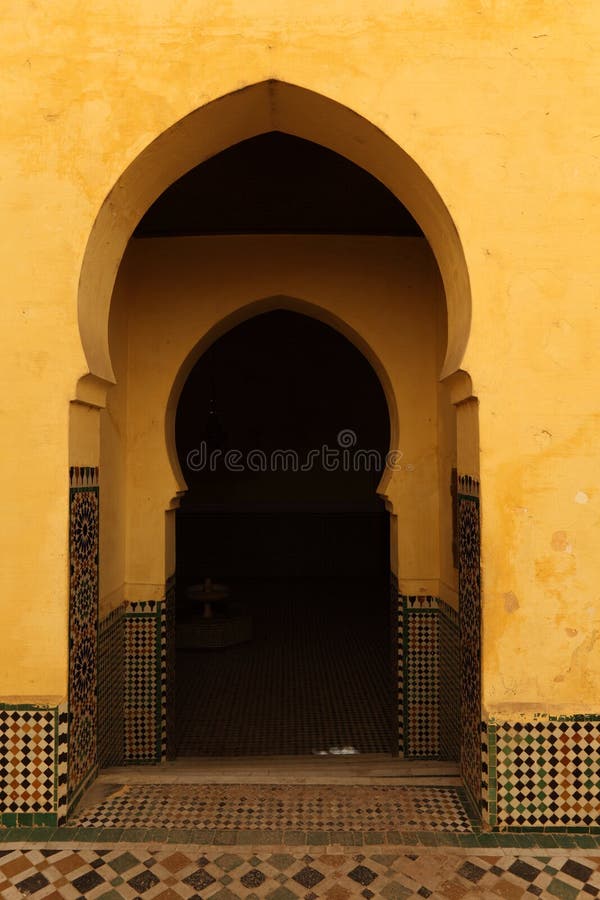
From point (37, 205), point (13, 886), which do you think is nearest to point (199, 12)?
point (37, 205)

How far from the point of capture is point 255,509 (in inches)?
374

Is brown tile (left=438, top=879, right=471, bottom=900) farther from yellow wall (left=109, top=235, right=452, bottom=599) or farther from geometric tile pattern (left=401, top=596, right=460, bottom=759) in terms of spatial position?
yellow wall (left=109, top=235, right=452, bottom=599)

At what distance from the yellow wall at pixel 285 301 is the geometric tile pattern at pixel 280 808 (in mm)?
1224

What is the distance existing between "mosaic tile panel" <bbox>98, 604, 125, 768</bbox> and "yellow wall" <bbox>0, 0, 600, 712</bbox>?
903 mm

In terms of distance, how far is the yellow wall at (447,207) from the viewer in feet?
7.14

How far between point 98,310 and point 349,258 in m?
1.66

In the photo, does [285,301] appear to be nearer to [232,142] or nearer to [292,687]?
[232,142]

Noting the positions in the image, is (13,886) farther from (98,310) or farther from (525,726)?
(98,310)

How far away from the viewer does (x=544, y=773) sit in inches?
84.0

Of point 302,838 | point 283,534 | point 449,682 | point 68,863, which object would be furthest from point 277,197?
point 283,534

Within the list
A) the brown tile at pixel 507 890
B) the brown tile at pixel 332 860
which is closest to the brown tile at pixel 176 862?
the brown tile at pixel 332 860

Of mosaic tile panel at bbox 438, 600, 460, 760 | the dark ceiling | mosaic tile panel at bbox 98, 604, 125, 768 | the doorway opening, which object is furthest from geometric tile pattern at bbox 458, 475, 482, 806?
the doorway opening

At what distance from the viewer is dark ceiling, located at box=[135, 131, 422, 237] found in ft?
10.7

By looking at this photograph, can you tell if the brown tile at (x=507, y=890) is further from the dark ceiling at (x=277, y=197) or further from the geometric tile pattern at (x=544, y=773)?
the dark ceiling at (x=277, y=197)
